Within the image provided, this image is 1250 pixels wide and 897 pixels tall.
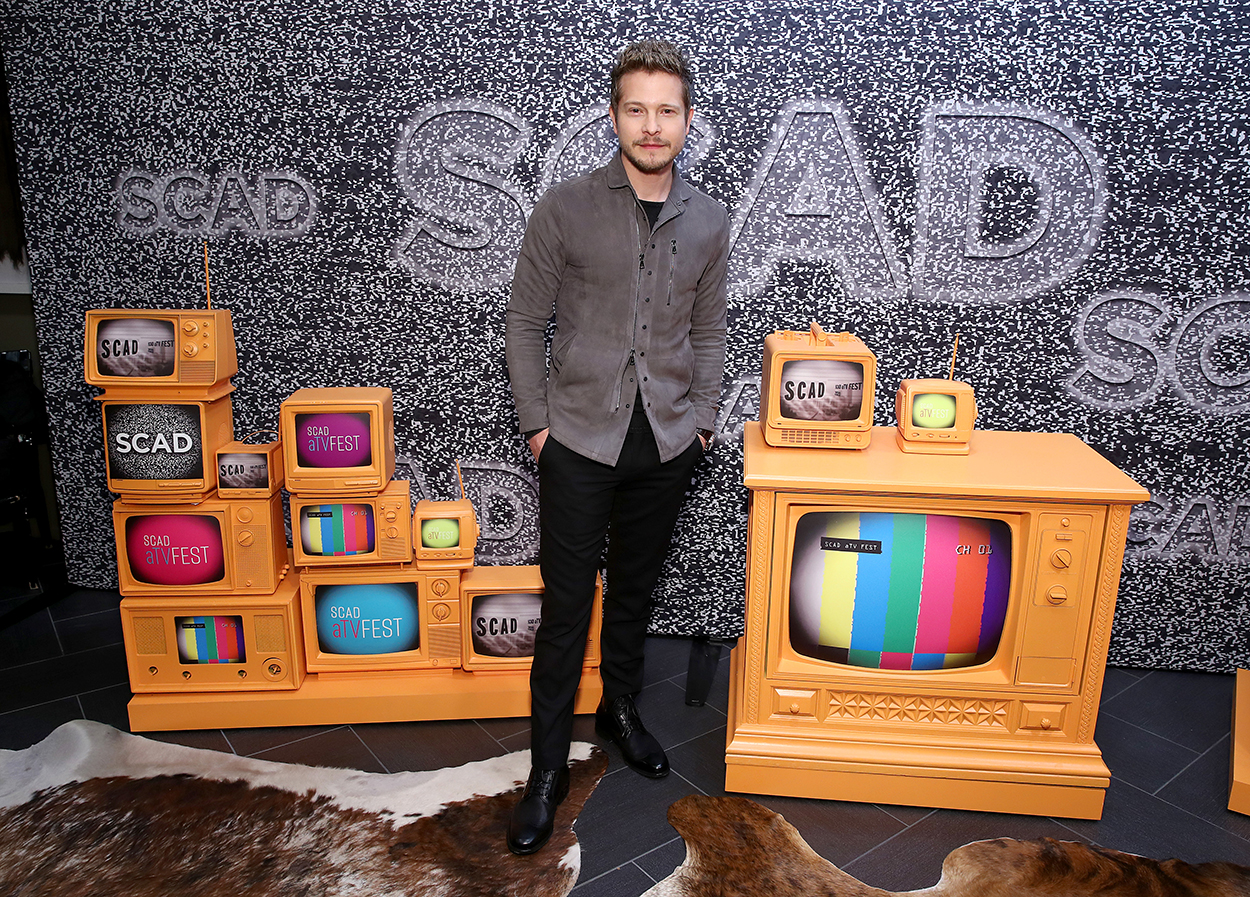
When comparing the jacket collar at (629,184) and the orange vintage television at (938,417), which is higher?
the jacket collar at (629,184)

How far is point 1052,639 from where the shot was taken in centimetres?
204

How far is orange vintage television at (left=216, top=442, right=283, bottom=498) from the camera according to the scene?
2.35 m

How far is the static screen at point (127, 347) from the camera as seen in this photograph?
90.0 inches

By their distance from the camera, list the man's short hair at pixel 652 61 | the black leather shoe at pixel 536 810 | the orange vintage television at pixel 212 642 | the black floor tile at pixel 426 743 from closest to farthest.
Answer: the man's short hair at pixel 652 61 < the black leather shoe at pixel 536 810 < the black floor tile at pixel 426 743 < the orange vintage television at pixel 212 642

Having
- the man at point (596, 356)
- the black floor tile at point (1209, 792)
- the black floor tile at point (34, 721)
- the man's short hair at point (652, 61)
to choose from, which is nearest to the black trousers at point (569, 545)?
the man at point (596, 356)

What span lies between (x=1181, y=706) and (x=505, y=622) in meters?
2.12

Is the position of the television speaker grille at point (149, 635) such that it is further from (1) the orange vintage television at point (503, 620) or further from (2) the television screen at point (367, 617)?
(1) the orange vintage television at point (503, 620)

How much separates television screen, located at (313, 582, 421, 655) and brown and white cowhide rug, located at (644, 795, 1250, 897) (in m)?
0.98

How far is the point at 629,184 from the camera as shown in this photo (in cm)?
193

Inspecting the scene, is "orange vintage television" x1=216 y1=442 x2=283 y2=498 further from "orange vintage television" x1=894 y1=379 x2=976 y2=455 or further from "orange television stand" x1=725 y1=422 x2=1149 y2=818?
"orange vintage television" x1=894 y1=379 x2=976 y2=455

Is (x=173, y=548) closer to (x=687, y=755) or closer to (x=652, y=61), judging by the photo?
(x=687, y=755)

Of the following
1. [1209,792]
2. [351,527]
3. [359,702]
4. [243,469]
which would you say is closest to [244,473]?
[243,469]

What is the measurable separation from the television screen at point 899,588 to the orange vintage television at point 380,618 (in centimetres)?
103

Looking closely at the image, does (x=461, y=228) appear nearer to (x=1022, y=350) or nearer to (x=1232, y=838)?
(x=1022, y=350)
